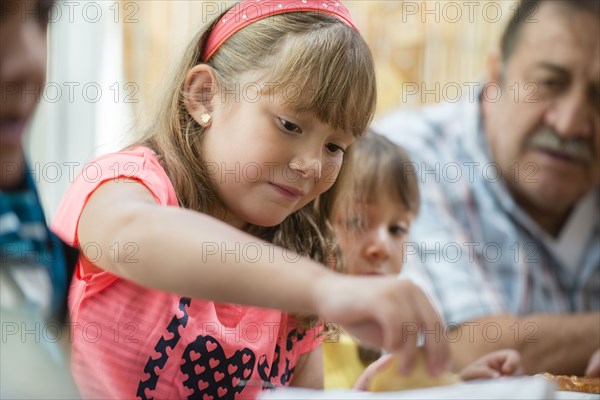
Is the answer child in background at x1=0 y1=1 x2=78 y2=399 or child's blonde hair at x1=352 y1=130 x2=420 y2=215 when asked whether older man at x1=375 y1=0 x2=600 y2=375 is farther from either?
child in background at x1=0 y1=1 x2=78 y2=399

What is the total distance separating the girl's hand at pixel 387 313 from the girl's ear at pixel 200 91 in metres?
0.40

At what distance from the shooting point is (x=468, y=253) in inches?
69.8

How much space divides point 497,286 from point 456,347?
17.6 inches

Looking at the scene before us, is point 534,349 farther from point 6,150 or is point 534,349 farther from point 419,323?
point 6,150

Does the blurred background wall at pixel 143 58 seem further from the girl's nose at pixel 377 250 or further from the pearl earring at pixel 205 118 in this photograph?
the pearl earring at pixel 205 118

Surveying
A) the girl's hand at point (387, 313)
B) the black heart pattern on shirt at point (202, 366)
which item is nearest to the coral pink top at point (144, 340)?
the black heart pattern on shirt at point (202, 366)

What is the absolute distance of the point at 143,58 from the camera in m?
2.25

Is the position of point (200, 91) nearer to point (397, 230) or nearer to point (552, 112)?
point (397, 230)

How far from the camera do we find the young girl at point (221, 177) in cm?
73

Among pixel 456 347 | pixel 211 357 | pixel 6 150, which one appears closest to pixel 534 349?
pixel 456 347

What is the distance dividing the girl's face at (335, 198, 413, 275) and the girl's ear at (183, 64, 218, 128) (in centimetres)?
40

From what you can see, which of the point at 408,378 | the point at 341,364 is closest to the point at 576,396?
the point at 408,378

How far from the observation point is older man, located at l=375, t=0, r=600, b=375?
1732mm

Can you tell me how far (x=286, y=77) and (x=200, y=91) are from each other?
0.42 feet
